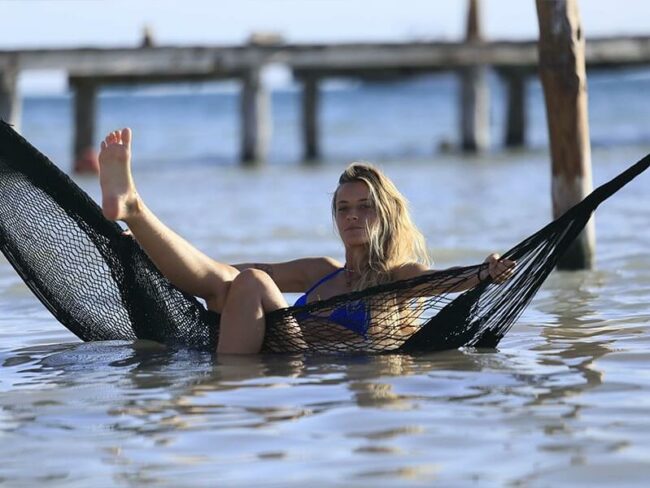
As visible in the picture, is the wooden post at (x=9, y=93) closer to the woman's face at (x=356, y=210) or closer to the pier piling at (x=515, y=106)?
the pier piling at (x=515, y=106)

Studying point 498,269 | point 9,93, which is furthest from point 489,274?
point 9,93

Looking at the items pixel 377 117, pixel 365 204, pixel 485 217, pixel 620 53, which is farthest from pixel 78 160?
pixel 377 117

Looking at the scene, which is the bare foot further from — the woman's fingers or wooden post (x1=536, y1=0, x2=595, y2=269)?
wooden post (x1=536, y1=0, x2=595, y2=269)

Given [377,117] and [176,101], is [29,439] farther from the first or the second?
[176,101]

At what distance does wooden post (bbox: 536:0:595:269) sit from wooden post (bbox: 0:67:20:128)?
10948 millimetres

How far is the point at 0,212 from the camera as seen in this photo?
20.4ft

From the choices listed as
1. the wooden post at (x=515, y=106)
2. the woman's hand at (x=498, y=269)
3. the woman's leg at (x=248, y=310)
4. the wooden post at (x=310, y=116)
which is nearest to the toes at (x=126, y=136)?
the woman's leg at (x=248, y=310)

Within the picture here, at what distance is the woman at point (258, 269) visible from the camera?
214 inches

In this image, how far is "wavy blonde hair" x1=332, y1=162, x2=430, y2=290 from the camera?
5.61 metres

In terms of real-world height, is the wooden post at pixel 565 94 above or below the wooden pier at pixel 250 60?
below

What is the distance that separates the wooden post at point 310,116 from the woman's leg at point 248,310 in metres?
18.6

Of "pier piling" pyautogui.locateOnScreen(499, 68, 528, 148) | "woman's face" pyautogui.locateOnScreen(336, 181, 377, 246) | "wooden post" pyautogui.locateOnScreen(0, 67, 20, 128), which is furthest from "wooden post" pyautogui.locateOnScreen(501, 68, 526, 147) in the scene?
"woman's face" pyautogui.locateOnScreen(336, 181, 377, 246)

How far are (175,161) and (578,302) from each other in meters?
18.9

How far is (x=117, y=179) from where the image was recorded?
5.45 m
